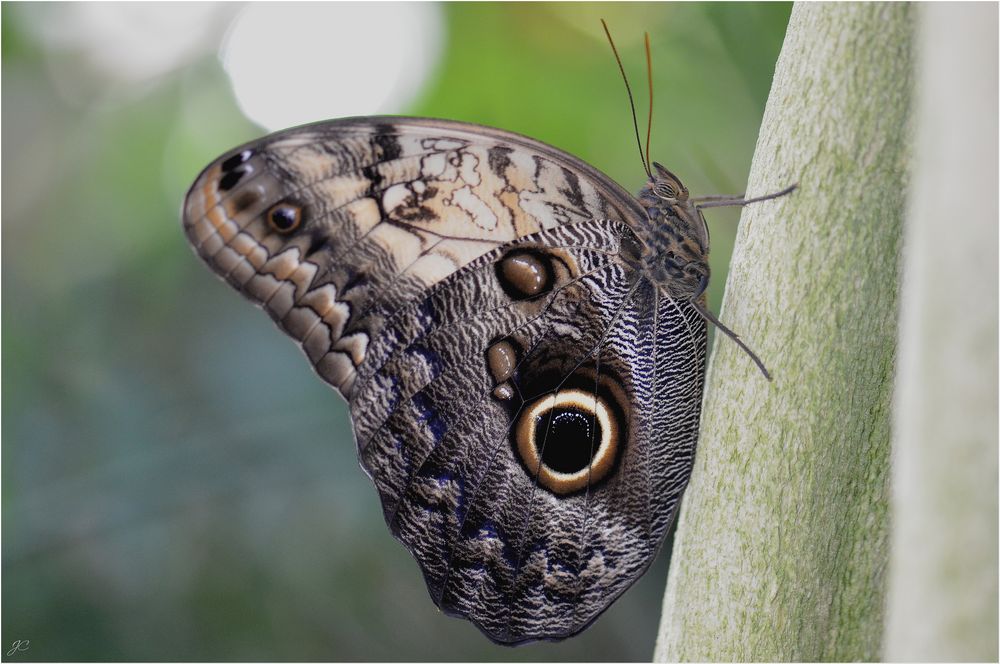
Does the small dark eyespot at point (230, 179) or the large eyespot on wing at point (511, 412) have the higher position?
the small dark eyespot at point (230, 179)

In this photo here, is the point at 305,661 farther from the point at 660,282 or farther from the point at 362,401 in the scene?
the point at 660,282

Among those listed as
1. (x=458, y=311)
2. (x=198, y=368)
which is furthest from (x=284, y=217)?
(x=198, y=368)

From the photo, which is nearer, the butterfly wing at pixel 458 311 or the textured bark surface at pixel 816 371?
the textured bark surface at pixel 816 371

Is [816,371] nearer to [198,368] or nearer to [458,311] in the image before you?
[458,311]

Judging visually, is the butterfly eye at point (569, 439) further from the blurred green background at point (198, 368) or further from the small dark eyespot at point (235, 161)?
the blurred green background at point (198, 368)
